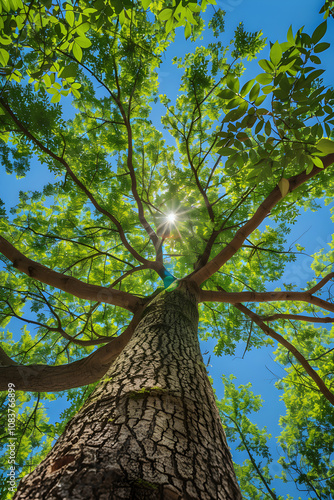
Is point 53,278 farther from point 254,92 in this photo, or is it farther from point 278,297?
point 278,297

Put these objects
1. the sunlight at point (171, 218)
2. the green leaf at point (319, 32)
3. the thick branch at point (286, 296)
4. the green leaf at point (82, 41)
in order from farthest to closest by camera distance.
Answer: the sunlight at point (171, 218), the thick branch at point (286, 296), the green leaf at point (82, 41), the green leaf at point (319, 32)

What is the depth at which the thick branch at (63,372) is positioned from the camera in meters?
3.07

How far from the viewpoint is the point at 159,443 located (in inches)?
35.7

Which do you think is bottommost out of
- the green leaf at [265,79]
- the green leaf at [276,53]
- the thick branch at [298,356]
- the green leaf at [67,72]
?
the thick branch at [298,356]

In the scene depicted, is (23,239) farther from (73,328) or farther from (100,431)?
(100,431)

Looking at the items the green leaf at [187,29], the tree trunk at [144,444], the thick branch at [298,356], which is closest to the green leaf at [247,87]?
the green leaf at [187,29]

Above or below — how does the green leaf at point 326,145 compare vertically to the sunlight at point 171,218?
below

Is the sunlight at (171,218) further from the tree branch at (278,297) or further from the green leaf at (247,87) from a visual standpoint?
the green leaf at (247,87)

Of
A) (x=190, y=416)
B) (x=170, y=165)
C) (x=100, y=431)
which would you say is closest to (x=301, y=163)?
(x=190, y=416)

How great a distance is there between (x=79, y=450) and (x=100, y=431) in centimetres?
12

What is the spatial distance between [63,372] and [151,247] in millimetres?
3329

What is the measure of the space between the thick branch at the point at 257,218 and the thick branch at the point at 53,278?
115 centimetres

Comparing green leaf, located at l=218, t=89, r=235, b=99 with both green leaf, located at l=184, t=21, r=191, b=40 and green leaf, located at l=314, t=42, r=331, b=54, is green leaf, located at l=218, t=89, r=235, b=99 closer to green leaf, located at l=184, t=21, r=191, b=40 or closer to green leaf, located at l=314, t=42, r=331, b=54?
green leaf, located at l=314, t=42, r=331, b=54

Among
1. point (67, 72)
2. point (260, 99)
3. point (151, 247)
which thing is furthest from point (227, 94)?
point (151, 247)
